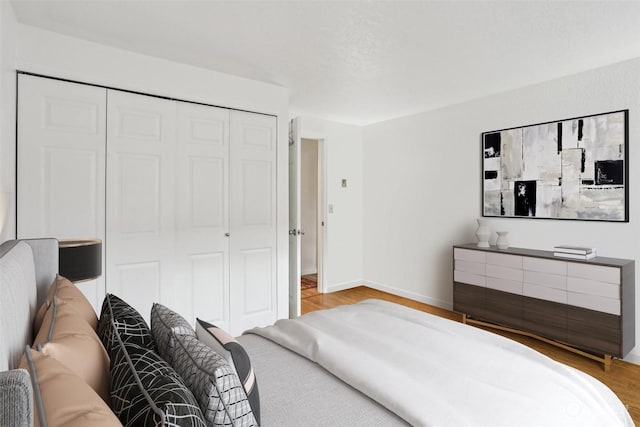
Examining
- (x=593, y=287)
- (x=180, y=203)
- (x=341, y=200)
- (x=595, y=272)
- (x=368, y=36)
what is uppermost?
(x=368, y=36)

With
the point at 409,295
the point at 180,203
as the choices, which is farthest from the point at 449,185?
the point at 180,203

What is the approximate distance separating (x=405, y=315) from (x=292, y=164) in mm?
2147

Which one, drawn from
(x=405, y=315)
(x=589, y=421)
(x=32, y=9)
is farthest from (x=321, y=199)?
(x=589, y=421)

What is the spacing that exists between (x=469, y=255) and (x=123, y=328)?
3351 mm

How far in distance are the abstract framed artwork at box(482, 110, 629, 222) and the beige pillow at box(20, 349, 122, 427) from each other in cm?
374

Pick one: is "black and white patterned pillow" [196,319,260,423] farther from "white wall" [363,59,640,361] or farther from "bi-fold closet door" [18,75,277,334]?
"white wall" [363,59,640,361]

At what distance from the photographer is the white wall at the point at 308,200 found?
20.1 ft

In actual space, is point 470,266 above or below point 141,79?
below

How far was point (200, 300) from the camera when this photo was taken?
3.12m

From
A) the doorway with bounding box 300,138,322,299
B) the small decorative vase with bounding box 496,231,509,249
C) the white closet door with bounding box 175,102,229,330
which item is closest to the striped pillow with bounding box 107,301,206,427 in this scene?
the white closet door with bounding box 175,102,229,330

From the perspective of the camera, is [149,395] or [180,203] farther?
[180,203]

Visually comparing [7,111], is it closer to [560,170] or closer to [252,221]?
[252,221]

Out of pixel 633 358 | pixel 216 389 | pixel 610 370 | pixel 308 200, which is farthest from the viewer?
pixel 308 200

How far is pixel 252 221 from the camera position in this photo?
343 centimetres
